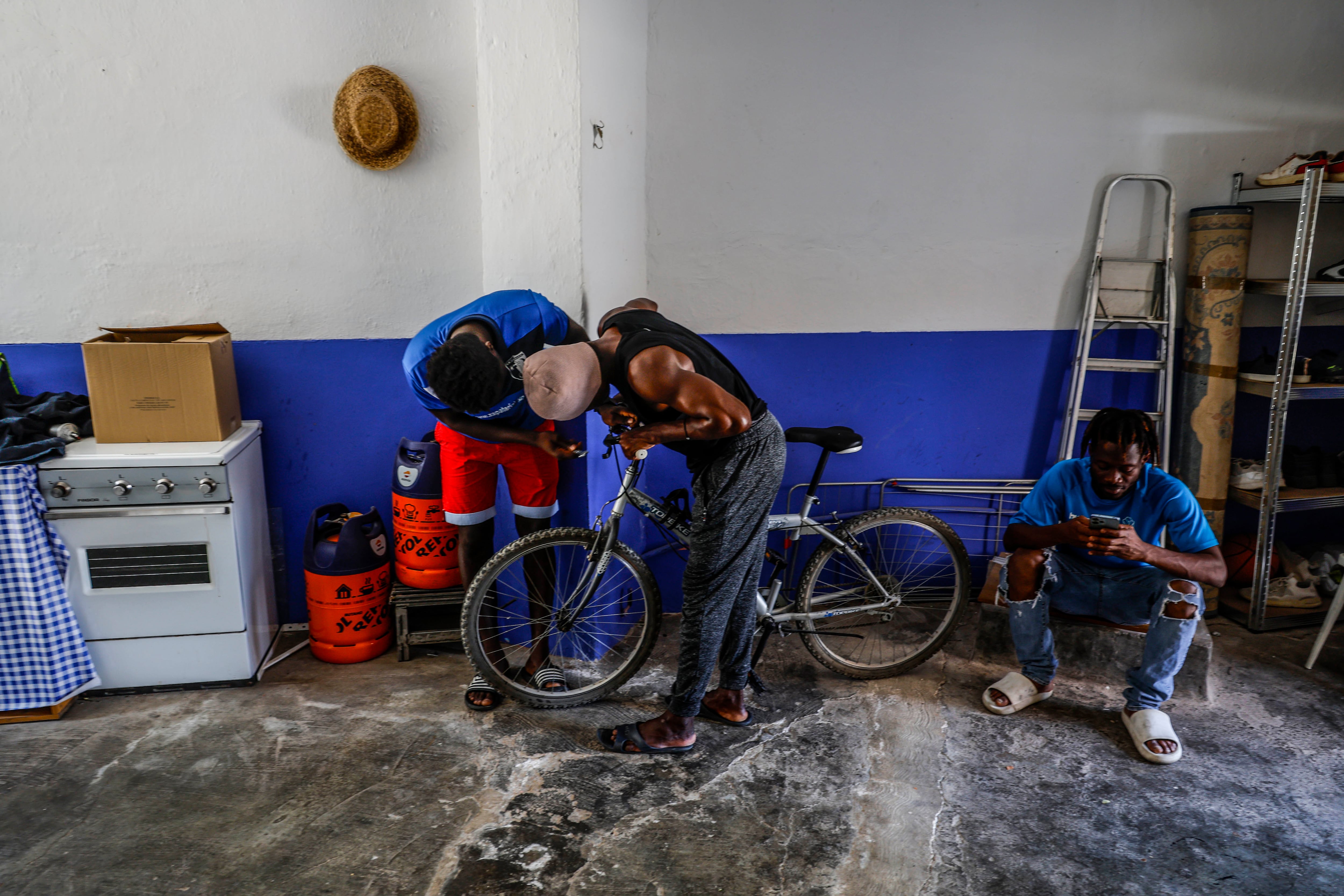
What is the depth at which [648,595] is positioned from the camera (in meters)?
3.04

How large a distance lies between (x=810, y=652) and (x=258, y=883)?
2.07 metres

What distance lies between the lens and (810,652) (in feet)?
11.0

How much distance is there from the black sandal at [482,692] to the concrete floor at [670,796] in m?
0.05

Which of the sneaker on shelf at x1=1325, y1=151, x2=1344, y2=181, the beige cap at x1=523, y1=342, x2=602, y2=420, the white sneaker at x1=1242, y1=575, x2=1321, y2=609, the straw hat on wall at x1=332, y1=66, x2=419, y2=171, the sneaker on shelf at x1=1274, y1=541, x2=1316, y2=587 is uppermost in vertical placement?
the straw hat on wall at x1=332, y1=66, x2=419, y2=171

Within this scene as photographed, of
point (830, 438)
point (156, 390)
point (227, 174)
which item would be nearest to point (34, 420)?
point (156, 390)

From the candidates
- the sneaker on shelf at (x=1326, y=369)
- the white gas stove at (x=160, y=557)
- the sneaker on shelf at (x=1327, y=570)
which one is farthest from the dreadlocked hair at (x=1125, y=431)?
the white gas stove at (x=160, y=557)

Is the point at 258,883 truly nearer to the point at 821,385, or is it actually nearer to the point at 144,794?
the point at 144,794

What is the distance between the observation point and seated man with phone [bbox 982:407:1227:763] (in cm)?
283

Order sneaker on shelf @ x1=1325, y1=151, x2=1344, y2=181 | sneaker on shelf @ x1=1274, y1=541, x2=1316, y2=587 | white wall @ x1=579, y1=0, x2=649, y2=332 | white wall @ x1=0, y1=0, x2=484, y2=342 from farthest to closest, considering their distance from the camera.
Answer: sneaker on shelf @ x1=1274, y1=541, x2=1316, y2=587, sneaker on shelf @ x1=1325, y1=151, x2=1344, y2=181, white wall @ x1=0, y1=0, x2=484, y2=342, white wall @ x1=579, y1=0, x2=649, y2=332

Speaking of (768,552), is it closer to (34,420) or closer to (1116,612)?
(1116,612)

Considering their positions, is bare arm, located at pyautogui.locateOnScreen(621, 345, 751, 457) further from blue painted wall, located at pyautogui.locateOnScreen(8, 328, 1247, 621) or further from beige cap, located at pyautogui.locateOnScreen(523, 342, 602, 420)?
blue painted wall, located at pyautogui.locateOnScreen(8, 328, 1247, 621)

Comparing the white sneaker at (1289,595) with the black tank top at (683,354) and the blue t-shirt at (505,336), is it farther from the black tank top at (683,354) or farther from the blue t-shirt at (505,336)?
the blue t-shirt at (505,336)

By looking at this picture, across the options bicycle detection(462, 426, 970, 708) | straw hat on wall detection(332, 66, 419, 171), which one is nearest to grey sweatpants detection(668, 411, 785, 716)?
bicycle detection(462, 426, 970, 708)

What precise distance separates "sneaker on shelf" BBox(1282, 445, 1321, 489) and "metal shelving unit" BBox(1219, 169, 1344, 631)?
0.11 ft
